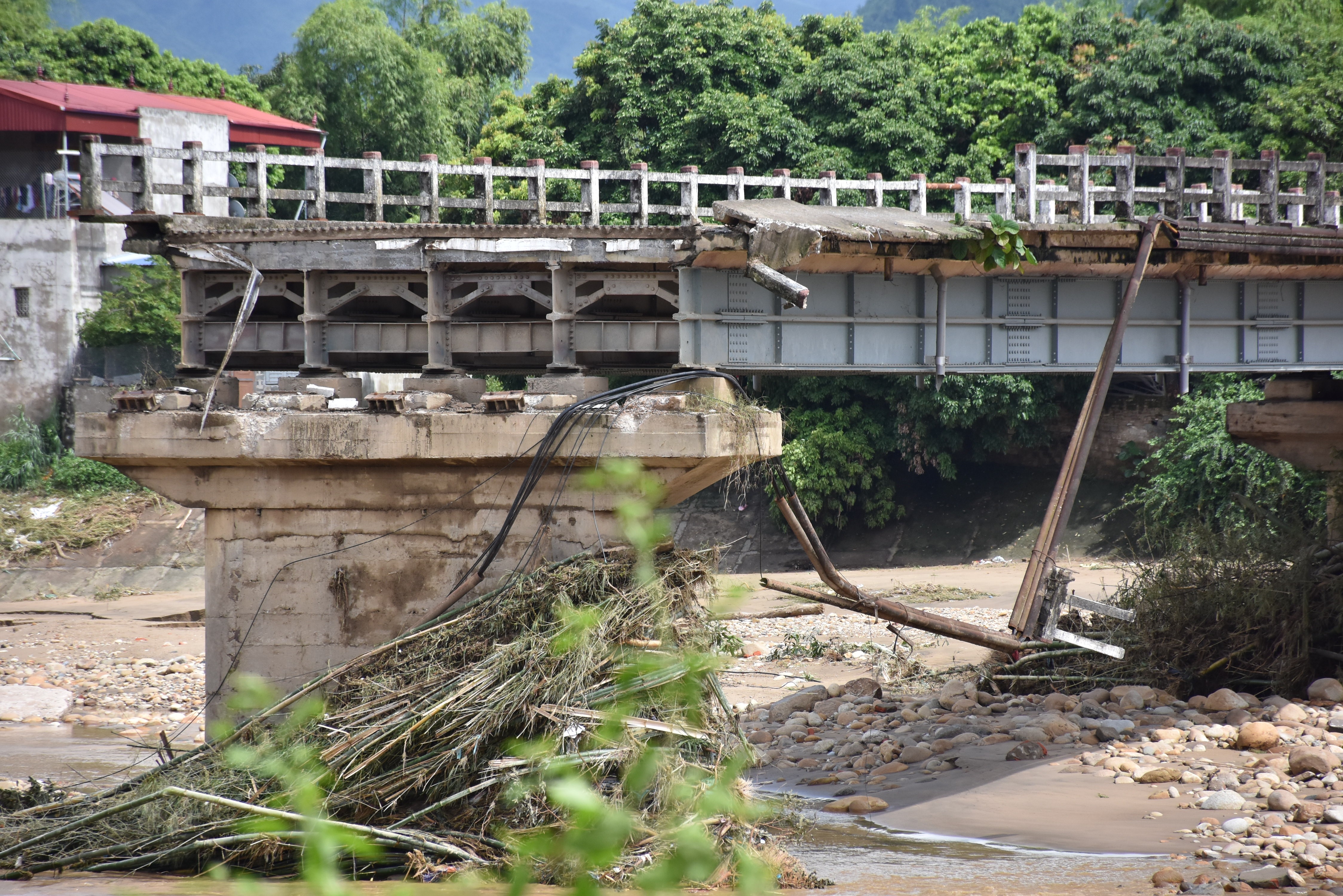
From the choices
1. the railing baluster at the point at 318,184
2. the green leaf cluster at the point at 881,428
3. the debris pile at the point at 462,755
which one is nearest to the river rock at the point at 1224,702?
the debris pile at the point at 462,755

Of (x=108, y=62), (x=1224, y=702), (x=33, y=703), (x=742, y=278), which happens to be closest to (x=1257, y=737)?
(x=1224, y=702)

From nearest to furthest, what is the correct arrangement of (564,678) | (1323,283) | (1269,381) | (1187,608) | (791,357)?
1. (564,678)
2. (791,357)
3. (1187,608)
4. (1323,283)
5. (1269,381)

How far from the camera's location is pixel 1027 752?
11.9 meters

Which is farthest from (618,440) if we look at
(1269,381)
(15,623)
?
(15,623)

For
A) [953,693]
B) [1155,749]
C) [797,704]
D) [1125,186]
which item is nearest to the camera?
[1155,749]

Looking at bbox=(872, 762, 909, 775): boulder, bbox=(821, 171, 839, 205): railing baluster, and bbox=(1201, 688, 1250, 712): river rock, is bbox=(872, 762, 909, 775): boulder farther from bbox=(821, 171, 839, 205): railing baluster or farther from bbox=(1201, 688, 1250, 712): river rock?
bbox=(821, 171, 839, 205): railing baluster

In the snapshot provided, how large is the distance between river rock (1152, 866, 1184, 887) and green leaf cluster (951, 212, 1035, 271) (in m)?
6.26

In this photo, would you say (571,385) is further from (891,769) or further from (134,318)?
(134,318)

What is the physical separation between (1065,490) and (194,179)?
948 cm

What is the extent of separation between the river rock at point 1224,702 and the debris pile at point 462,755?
23.0 feet

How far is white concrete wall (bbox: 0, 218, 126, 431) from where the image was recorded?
1158 inches

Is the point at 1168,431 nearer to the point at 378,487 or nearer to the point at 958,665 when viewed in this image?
the point at 958,665

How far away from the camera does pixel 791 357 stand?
12906mm

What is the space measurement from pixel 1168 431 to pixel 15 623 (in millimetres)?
26007
